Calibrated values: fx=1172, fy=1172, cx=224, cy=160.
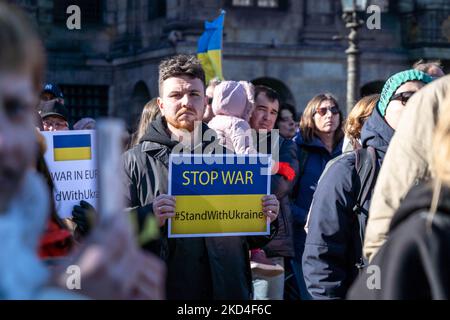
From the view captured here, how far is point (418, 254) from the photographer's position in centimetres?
238

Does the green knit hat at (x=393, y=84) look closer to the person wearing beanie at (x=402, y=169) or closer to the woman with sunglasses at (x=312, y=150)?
the person wearing beanie at (x=402, y=169)

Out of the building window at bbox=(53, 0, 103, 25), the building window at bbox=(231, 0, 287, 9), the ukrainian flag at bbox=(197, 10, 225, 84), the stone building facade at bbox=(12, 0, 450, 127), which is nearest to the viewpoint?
the ukrainian flag at bbox=(197, 10, 225, 84)

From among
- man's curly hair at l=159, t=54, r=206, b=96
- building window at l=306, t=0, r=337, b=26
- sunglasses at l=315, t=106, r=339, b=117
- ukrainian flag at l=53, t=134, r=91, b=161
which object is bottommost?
ukrainian flag at l=53, t=134, r=91, b=161

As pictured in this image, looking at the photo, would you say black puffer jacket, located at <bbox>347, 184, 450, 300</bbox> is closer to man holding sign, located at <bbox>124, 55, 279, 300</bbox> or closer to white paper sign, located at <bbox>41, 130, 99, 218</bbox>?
A: man holding sign, located at <bbox>124, 55, 279, 300</bbox>

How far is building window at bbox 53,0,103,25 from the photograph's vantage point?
25.1 metres

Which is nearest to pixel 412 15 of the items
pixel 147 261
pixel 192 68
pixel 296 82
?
pixel 296 82

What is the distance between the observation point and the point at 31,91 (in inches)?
77.4

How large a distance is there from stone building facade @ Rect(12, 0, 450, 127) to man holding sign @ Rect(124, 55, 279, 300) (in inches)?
645

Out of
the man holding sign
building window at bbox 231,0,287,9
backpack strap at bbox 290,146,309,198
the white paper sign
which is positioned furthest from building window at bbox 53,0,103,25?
the man holding sign

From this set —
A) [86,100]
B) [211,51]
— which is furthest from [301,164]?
[86,100]

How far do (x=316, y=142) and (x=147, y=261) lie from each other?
7118 mm

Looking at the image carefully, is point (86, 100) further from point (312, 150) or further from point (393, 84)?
point (393, 84)
